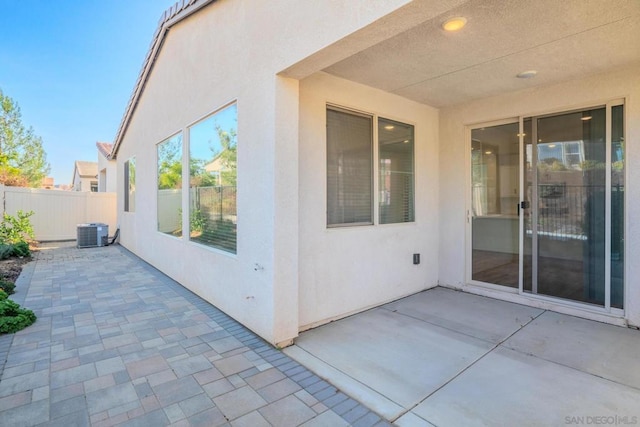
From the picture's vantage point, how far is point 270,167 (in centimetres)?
315

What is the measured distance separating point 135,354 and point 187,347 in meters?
0.45

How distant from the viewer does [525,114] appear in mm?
4352

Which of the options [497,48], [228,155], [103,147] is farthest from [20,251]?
[497,48]

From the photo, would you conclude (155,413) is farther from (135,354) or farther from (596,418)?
(596,418)

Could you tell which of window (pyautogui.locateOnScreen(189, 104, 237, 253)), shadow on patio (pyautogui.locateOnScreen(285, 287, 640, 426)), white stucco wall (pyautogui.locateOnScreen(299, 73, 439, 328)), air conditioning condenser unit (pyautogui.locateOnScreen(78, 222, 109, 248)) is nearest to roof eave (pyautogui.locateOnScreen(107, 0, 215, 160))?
window (pyautogui.locateOnScreen(189, 104, 237, 253))

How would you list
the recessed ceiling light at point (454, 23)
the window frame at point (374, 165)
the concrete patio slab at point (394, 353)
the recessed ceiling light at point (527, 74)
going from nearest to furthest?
the concrete patio slab at point (394, 353) → the recessed ceiling light at point (454, 23) → the recessed ceiling light at point (527, 74) → the window frame at point (374, 165)

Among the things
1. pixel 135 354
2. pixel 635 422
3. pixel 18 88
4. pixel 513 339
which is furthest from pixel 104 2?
pixel 635 422

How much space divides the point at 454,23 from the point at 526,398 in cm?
301

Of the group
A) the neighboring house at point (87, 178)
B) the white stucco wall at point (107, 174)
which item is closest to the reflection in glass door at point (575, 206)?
the white stucco wall at point (107, 174)

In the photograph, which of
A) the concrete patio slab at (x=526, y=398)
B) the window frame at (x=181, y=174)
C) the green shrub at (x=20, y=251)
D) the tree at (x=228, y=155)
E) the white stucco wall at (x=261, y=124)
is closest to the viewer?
the concrete patio slab at (x=526, y=398)

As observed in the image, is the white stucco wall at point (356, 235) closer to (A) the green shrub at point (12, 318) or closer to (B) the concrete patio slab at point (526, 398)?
(B) the concrete patio slab at point (526, 398)

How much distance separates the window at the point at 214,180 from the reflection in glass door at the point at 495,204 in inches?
143

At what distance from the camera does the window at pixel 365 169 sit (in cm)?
392

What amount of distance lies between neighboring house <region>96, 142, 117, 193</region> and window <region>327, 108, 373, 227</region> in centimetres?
1372
